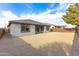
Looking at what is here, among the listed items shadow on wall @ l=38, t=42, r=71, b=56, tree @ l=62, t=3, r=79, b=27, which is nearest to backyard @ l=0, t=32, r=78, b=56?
shadow on wall @ l=38, t=42, r=71, b=56

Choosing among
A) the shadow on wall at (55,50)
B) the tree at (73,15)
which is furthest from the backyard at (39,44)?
the tree at (73,15)

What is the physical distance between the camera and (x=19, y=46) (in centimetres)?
225

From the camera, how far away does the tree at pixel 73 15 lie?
88.5 inches

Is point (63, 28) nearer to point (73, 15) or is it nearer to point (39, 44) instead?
point (73, 15)

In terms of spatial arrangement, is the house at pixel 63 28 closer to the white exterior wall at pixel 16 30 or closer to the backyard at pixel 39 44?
the backyard at pixel 39 44

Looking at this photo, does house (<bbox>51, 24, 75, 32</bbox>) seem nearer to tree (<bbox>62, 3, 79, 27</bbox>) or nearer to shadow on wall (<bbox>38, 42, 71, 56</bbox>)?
tree (<bbox>62, 3, 79, 27</bbox>)

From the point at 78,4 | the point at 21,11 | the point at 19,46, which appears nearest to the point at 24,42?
the point at 19,46

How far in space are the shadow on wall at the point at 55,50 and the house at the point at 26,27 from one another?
0.20m

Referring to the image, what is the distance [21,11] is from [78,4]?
2.27ft

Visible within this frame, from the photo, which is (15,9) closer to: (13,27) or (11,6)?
(11,6)

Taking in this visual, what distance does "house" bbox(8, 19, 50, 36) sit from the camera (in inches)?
88.4

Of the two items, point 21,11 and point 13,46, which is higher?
point 21,11

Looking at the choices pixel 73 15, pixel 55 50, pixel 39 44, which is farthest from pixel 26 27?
pixel 73 15

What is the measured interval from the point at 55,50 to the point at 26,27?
0.45 m
